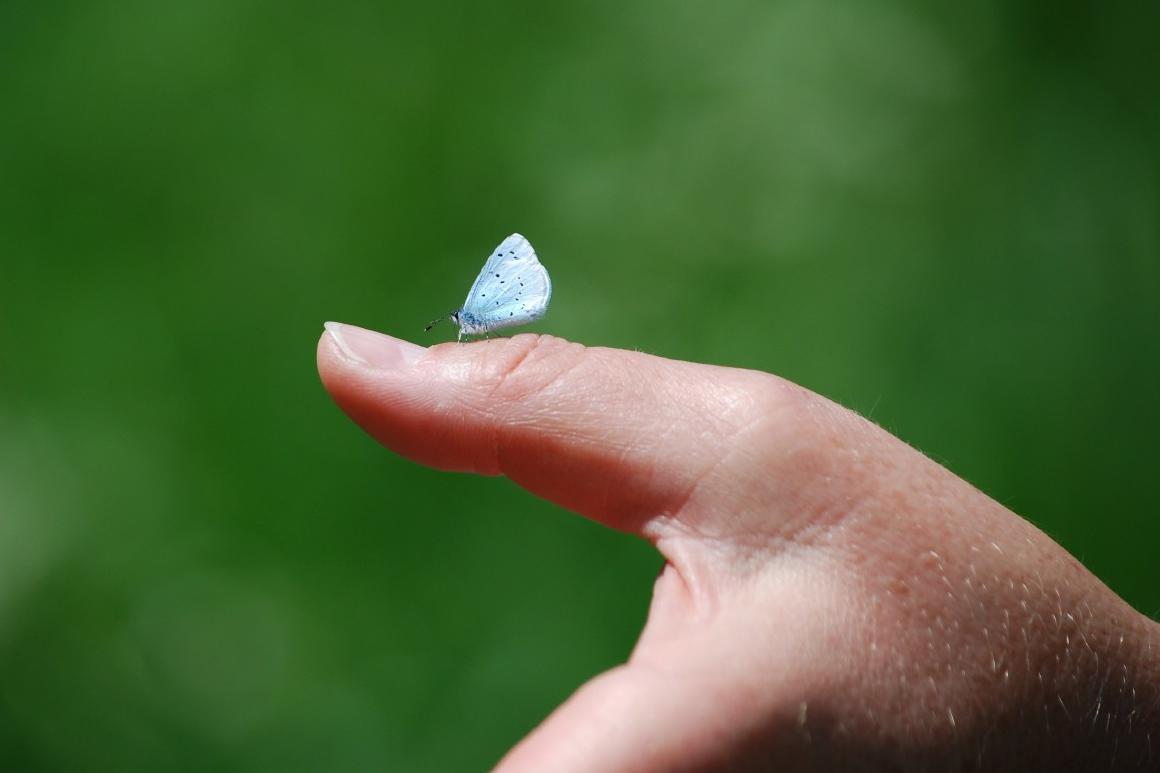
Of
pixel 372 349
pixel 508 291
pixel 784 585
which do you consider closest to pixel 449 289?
pixel 508 291

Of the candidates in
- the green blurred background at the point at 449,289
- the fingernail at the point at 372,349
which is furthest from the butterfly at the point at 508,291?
the green blurred background at the point at 449,289

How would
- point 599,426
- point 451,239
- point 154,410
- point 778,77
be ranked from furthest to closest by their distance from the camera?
point 778,77 < point 451,239 < point 154,410 < point 599,426

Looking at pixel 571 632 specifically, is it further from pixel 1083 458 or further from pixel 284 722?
pixel 1083 458

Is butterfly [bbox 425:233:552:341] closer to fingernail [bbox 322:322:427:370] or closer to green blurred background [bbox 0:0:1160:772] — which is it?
fingernail [bbox 322:322:427:370]

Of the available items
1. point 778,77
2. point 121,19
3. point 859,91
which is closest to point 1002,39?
point 859,91

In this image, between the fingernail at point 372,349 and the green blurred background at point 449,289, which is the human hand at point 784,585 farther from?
the green blurred background at point 449,289

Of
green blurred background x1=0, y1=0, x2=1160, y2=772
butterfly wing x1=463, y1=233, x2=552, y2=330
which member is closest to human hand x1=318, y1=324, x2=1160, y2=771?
butterfly wing x1=463, y1=233, x2=552, y2=330

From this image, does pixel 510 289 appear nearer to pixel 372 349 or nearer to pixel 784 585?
pixel 372 349
